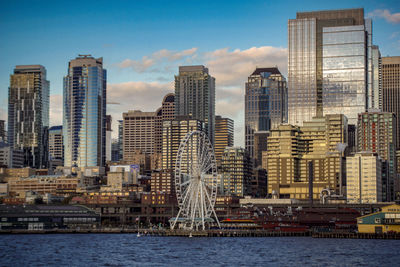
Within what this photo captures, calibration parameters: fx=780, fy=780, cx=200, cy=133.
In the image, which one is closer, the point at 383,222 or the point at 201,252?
the point at 201,252

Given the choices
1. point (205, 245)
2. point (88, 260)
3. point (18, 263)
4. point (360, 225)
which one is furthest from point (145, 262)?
point (360, 225)

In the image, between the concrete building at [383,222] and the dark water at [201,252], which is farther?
the concrete building at [383,222]

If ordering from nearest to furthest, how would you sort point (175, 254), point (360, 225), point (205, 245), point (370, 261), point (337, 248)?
→ point (370, 261) → point (175, 254) → point (337, 248) → point (205, 245) → point (360, 225)

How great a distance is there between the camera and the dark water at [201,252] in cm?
13975

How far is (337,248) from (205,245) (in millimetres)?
30145

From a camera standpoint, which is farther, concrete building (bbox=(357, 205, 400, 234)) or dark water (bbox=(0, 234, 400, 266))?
concrete building (bbox=(357, 205, 400, 234))

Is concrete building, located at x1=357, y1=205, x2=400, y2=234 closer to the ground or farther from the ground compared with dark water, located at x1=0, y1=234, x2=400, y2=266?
farther from the ground

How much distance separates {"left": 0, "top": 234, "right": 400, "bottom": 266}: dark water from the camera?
5502 inches

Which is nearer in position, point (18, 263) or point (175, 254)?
point (18, 263)

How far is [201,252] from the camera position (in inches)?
6240

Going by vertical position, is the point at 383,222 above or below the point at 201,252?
above

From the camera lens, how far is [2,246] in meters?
177

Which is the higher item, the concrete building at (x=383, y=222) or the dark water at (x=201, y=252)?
the concrete building at (x=383, y=222)

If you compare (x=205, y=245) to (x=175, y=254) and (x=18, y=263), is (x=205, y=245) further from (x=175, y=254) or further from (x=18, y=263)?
(x=18, y=263)
